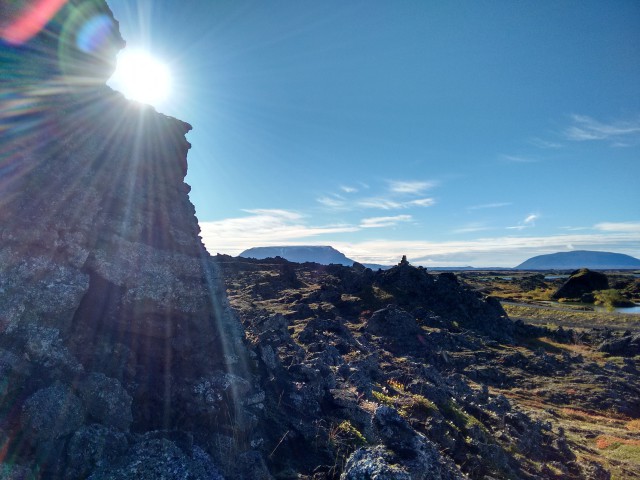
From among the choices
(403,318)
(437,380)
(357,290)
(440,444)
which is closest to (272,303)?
(357,290)

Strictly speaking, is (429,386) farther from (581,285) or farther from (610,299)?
(581,285)

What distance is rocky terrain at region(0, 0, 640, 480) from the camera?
9.02m

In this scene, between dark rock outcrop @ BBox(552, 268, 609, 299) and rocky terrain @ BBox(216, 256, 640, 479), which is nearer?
rocky terrain @ BBox(216, 256, 640, 479)

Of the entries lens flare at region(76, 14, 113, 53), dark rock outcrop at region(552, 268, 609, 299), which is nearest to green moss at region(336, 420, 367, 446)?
lens flare at region(76, 14, 113, 53)

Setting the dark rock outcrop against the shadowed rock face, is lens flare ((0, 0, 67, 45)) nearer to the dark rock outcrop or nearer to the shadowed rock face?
the shadowed rock face

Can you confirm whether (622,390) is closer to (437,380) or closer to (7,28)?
(437,380)

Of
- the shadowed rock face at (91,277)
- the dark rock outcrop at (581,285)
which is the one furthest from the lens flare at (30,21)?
the dark rock outcrop at (581,285)

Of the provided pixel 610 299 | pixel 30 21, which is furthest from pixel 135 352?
pixel 610 299

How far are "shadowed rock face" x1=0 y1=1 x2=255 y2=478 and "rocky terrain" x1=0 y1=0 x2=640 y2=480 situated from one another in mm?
43

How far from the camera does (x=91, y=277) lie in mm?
11859

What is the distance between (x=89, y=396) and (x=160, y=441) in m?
2.16

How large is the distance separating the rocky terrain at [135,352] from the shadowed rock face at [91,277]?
0.14 ft

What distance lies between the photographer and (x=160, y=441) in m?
9.39

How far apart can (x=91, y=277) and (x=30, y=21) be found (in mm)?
8772
